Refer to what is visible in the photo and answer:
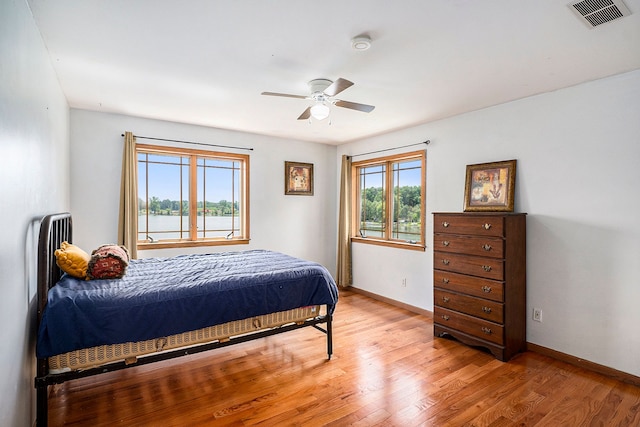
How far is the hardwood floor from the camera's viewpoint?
220cm

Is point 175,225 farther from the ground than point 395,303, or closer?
farther from the ground

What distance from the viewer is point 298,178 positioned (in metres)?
5.54

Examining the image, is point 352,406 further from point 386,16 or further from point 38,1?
point 38,1

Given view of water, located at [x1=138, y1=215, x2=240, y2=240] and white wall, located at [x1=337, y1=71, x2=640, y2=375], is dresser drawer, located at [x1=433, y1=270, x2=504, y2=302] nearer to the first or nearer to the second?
white wall, located at [x1=337, y1=71, x2=640, y2=375]

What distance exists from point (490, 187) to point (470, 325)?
4.89ft

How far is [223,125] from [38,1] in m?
2.73

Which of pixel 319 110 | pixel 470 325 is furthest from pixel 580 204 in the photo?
pixel 319 110

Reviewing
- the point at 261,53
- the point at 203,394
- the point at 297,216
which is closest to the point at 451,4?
the point at 261,53

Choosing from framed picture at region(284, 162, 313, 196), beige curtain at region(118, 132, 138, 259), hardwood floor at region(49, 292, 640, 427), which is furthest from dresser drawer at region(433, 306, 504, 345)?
beige curtain at region(118, 132, 138, 259)

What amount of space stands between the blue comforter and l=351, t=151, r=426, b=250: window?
6.51 feet

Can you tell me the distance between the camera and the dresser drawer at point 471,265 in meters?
3.09

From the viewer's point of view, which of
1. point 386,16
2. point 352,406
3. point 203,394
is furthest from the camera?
point 203,394

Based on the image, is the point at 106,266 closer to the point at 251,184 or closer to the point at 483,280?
the point at 251,184

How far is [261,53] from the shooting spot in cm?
243
